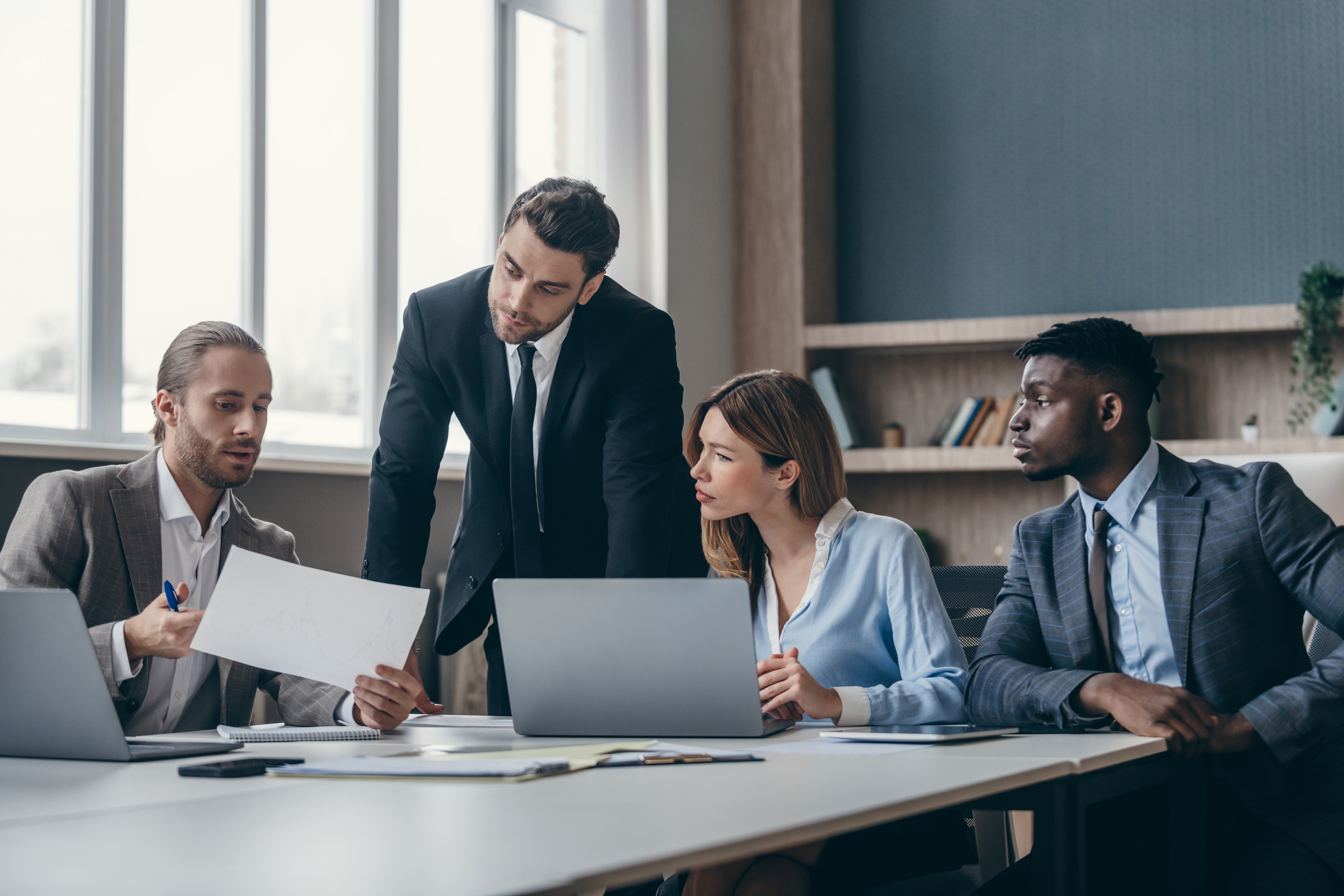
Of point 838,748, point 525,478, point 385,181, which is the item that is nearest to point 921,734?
point 838,748

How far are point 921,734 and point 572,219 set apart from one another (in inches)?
42.7

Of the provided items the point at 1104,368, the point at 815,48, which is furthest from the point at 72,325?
the point at 815,48

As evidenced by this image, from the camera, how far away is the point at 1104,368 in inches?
74.8

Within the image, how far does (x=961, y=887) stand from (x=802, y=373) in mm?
3455

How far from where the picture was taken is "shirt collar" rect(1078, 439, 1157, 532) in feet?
6.10

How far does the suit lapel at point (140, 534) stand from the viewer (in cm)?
186

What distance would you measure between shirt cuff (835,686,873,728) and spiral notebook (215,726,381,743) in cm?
59

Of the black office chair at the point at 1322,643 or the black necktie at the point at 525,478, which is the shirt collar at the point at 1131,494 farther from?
the black necktie at the point at 525,478

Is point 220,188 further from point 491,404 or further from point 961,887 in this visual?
point 961,887

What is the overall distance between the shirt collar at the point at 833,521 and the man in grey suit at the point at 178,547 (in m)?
0.66

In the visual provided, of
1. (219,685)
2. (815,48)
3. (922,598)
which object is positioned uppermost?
(815,48)

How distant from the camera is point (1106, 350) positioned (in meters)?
1.91

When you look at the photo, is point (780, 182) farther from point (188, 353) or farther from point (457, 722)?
point (457, 722)

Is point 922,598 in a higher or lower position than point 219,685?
higher
